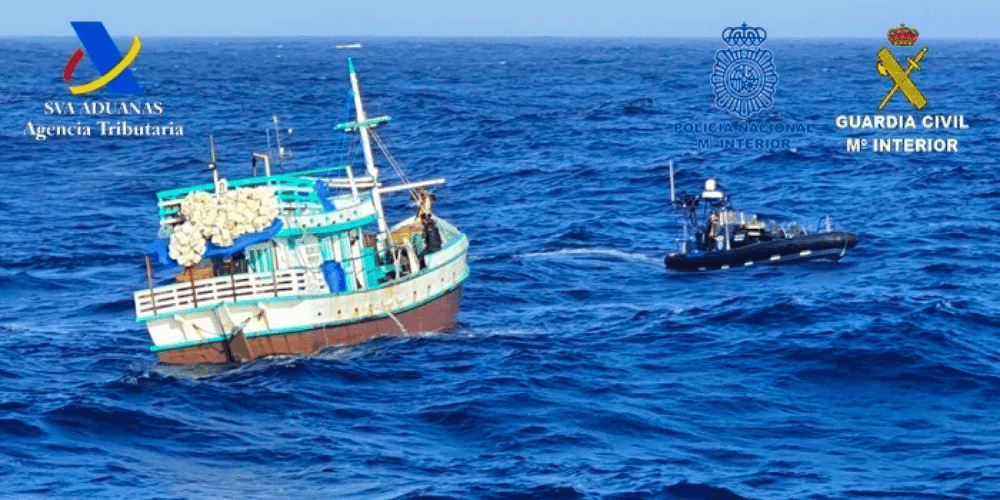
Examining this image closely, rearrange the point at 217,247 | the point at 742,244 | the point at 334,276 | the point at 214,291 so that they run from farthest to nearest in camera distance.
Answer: the point at 742,244
the point at 334,276
the point at 217,247
the point at 214,291

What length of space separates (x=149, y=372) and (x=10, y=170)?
52339mm

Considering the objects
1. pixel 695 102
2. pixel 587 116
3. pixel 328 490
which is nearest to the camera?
pixel 328 490

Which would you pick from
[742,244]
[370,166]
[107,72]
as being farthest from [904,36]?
[107,72]

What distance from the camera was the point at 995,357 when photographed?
144ft

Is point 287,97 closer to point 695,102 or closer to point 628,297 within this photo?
point 695,102

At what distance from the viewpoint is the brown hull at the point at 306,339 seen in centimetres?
4347

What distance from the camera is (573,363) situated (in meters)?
44.3

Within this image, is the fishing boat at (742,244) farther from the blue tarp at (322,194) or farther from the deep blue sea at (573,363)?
the blue tarp at (322,194)

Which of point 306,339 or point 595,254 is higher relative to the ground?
point 306,339

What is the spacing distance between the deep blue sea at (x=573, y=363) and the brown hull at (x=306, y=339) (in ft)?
1.54

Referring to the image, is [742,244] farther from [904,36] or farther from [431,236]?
[904,36]

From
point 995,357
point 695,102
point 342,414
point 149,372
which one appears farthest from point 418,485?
point 695,102

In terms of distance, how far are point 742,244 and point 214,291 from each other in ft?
77.4

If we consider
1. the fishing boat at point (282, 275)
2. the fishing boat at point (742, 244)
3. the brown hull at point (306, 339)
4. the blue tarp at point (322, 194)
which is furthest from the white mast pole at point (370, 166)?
the fishing boat at point (742, 244)
